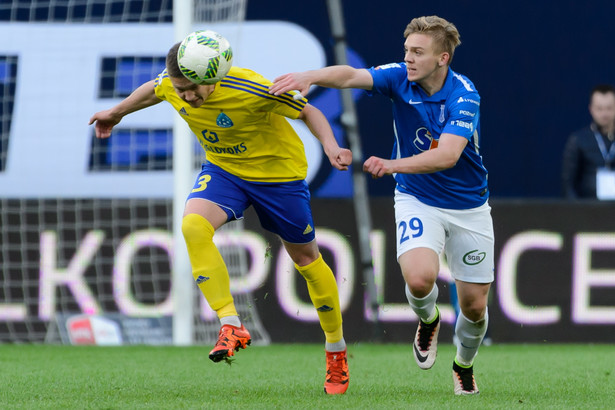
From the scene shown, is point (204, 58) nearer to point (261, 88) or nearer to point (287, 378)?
point (261, 88)

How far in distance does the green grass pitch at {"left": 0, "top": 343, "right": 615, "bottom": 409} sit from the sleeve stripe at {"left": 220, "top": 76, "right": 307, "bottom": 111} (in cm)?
148

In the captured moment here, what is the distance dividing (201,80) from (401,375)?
2472 millimetres

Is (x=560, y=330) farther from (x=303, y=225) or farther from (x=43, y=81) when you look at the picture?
(x=43, y=81)

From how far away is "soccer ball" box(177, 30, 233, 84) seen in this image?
513 cm

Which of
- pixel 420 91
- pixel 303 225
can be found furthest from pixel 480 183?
pixel 303 225

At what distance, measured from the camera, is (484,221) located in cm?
569

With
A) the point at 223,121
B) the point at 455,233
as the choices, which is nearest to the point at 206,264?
the point at 223,121

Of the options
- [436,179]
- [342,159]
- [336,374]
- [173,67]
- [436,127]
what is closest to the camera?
[342,159]

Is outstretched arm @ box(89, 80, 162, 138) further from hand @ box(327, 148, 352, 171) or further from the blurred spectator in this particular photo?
the blurred spectator

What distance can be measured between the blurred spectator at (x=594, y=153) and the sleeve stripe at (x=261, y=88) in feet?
16.6

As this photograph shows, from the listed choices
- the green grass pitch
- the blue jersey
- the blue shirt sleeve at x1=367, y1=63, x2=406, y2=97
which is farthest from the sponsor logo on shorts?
the blue shirt sleeve at x1=367, y1=63, x2=406, y2=97

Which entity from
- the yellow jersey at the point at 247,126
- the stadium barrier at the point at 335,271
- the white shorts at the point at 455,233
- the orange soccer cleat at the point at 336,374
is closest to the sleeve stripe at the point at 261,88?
the yellow jersey at the point at 247,126

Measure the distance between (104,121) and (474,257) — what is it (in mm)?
2099

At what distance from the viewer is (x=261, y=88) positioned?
5.50 metres
